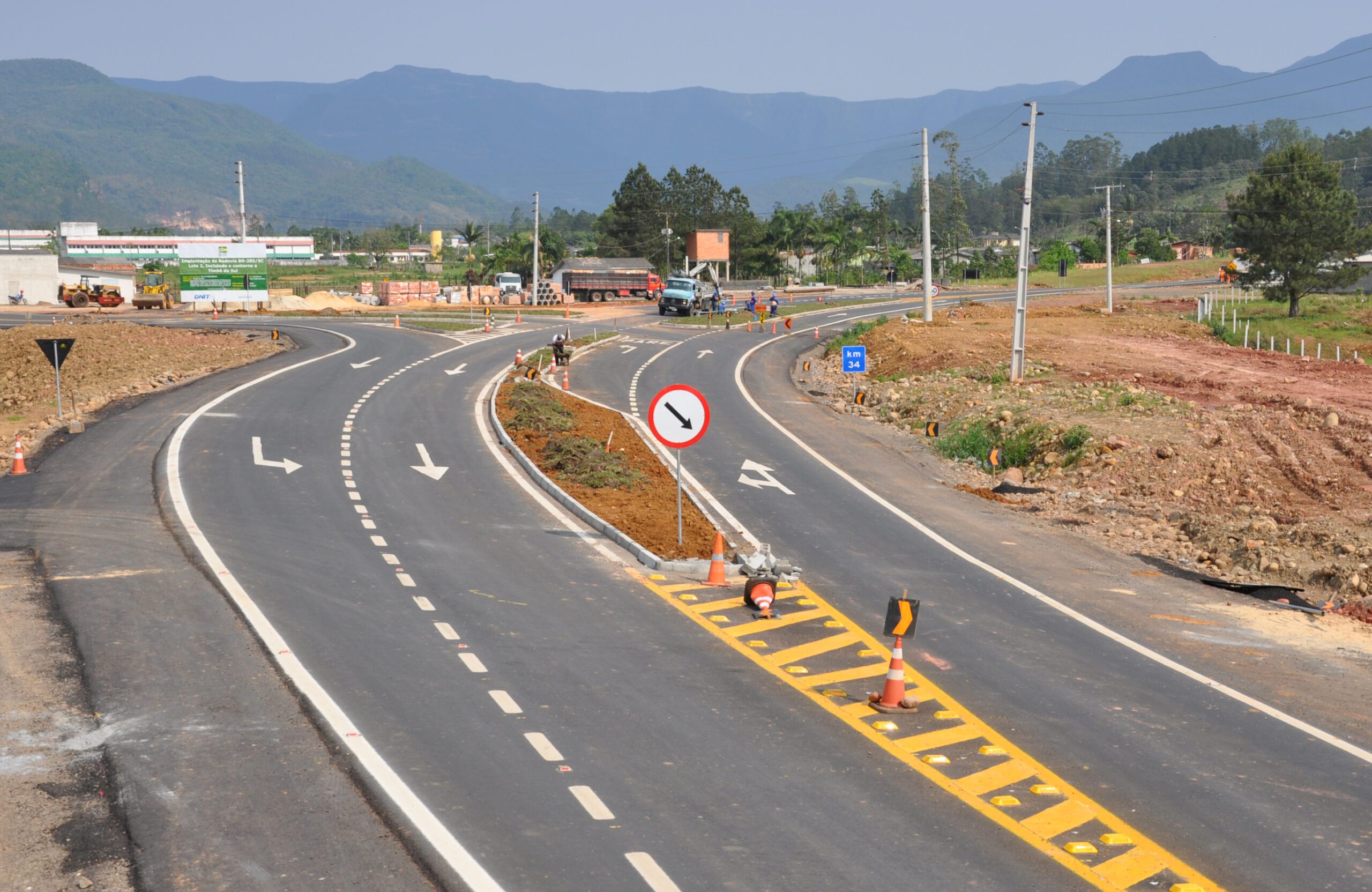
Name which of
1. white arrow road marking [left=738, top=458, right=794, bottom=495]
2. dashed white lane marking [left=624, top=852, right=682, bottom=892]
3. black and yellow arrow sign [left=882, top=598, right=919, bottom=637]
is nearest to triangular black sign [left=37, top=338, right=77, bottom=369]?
white arrow road marking [left=738, top=458, right=794, bottom=495]

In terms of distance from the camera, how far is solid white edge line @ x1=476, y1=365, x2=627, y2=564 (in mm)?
18859

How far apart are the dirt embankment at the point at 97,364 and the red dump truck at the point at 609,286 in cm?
3200

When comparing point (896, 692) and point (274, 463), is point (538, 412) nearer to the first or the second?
point (274, 463)

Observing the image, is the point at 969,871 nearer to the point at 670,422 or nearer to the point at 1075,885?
the point at 1075,885

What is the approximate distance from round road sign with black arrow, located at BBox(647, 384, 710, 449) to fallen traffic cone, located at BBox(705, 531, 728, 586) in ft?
5.80

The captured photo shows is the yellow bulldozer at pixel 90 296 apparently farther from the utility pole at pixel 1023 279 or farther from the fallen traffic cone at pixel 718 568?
the fallen traffic cone at pixel 718 568

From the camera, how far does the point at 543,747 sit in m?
10.8

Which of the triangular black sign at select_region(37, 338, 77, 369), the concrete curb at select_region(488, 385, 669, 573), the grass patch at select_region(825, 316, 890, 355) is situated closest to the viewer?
the concrete curb at select_region(488, 385, 669, 573)

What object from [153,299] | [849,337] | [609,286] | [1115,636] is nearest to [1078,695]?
[1115,636]

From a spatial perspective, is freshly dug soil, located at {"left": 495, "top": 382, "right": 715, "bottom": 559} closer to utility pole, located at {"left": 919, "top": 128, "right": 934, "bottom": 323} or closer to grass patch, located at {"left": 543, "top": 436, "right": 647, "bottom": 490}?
grass patch, located at {"left": 543, "top": 436, "right": 647, "bottom": 490}

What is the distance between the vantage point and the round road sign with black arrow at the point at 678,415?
59.0 feet

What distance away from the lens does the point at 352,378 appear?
129ft

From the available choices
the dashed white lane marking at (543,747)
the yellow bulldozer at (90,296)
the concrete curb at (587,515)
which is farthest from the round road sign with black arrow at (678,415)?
the yellow bulldozer at (90,296)

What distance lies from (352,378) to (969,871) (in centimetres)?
3362
